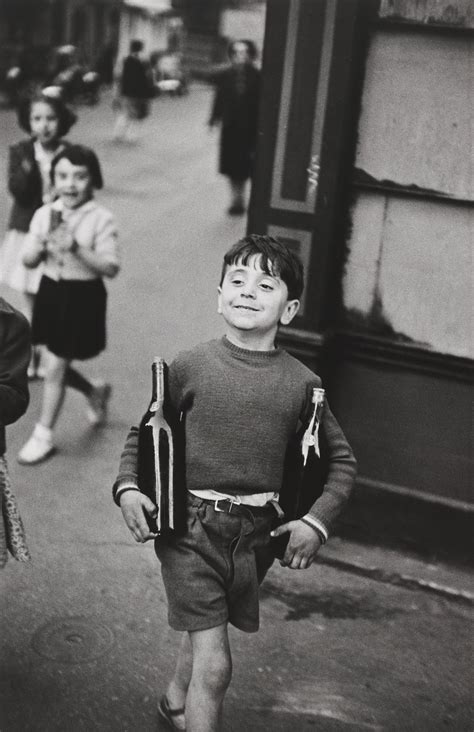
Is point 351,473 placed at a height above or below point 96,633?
above

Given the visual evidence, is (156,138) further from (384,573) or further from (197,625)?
(197,625)

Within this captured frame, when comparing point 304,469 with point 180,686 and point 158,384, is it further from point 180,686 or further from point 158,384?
point 180,686

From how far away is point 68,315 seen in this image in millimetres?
5066

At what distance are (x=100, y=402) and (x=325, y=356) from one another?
1.96 metres

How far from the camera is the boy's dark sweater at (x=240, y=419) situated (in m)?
2.66

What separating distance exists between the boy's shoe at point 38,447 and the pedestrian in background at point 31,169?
1136 millimetres

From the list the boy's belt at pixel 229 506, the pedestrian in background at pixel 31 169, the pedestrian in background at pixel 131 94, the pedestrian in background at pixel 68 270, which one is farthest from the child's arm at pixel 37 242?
the pedestrian in background at pixel 131 94

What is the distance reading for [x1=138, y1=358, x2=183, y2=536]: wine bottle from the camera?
2.63 m

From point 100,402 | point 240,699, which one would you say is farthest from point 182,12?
point 240,699

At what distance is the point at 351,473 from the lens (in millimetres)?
2756

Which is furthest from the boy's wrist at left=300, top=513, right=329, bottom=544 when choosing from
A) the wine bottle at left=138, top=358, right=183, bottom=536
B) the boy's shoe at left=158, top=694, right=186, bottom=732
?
the boy's shoe at left=158, top=694, right=186, bottom=732

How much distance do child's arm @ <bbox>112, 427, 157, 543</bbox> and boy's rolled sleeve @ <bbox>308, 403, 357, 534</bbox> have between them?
471 millimetres

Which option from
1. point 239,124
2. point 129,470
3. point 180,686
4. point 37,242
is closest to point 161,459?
point 129,470

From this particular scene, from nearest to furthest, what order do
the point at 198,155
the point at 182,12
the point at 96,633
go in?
the point at 96,633
the point at 198,155
the point at 182,12
